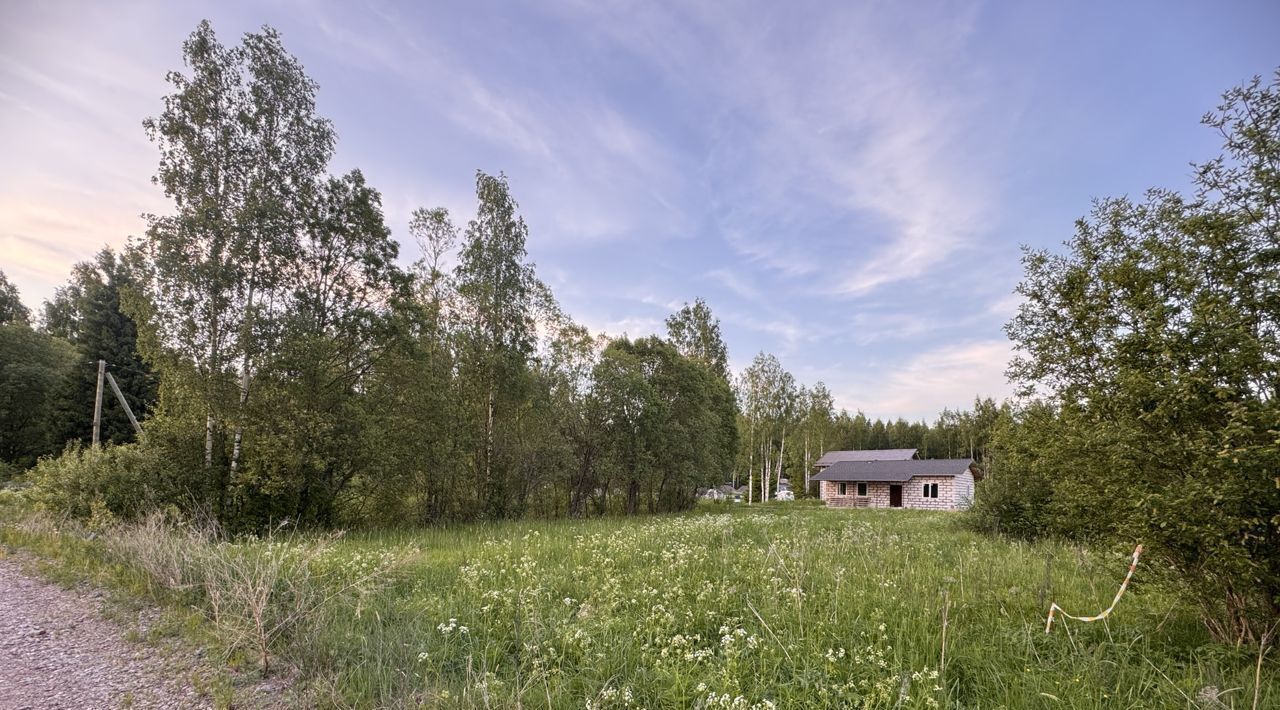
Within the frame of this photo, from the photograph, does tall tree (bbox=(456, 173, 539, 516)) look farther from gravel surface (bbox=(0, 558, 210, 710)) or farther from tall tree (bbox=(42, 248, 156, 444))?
tall tree (bbox=(42, 248, 156, 444))

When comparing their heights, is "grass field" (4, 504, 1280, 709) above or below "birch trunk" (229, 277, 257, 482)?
below

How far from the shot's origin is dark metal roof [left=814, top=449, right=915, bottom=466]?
44.4m

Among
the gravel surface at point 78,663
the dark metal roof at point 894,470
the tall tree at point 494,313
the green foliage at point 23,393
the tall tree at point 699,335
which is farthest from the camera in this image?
the dark metal roof at point 894,470

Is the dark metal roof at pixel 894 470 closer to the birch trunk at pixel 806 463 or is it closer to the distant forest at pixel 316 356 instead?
the birch trunk at pixel 806 463

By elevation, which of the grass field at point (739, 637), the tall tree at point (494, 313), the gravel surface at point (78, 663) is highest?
the tall tree at point (494, 313)

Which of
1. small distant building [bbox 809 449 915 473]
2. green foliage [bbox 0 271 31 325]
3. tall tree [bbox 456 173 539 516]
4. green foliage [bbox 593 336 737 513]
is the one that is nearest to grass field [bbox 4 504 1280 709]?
tall tree [bbox 456 173 539 516]

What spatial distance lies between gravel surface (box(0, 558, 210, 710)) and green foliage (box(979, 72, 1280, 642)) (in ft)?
24.3

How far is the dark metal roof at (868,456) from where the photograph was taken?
4444 cm

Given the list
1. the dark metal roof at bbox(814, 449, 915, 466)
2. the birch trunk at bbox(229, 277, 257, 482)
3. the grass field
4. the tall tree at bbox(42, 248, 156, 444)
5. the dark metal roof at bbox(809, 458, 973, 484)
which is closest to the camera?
the grass field

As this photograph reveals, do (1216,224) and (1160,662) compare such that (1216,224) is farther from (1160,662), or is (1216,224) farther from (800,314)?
(800,314)

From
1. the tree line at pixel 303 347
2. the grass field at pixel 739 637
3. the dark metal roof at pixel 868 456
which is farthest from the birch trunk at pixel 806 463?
the grass field at pixel 739 637

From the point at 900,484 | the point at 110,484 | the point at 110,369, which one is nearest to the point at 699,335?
the point at 900,484

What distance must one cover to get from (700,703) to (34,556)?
11.6 m

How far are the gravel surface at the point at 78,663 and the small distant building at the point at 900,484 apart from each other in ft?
119
